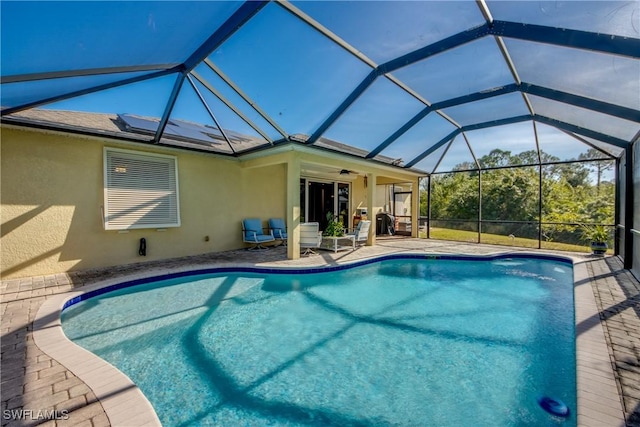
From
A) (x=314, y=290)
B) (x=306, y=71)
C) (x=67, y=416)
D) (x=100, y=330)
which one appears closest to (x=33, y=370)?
(x=67, y=416)

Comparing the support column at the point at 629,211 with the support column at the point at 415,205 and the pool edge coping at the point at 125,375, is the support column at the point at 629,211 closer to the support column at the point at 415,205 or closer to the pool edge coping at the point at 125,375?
the pool edge coping at the point at 125,375

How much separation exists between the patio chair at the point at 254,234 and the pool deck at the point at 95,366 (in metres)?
4.27

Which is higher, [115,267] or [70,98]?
[70,98]

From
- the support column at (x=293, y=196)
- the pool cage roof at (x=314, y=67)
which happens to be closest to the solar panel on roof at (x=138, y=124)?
the pool cage roof at (x=314, y=67)

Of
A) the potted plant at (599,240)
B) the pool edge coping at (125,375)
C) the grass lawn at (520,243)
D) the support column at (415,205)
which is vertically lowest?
the pool edge coping at (125,375)

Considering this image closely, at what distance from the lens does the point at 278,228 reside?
10633mm

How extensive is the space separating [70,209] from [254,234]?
4.74 metres

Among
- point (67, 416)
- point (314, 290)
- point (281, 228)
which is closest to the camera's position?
point (67, 416)

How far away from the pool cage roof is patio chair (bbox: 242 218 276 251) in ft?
9.25

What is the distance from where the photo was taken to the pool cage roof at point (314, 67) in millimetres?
3314

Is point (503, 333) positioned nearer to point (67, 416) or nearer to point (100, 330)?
point (67, 416)

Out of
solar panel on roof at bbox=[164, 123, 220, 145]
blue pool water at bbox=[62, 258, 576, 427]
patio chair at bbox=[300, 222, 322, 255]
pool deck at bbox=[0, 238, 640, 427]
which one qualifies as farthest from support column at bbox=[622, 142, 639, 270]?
solar panel on roof at bbox=[164, 123, 220, 145]

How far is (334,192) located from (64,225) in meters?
9.69

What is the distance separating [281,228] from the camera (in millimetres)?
10711
